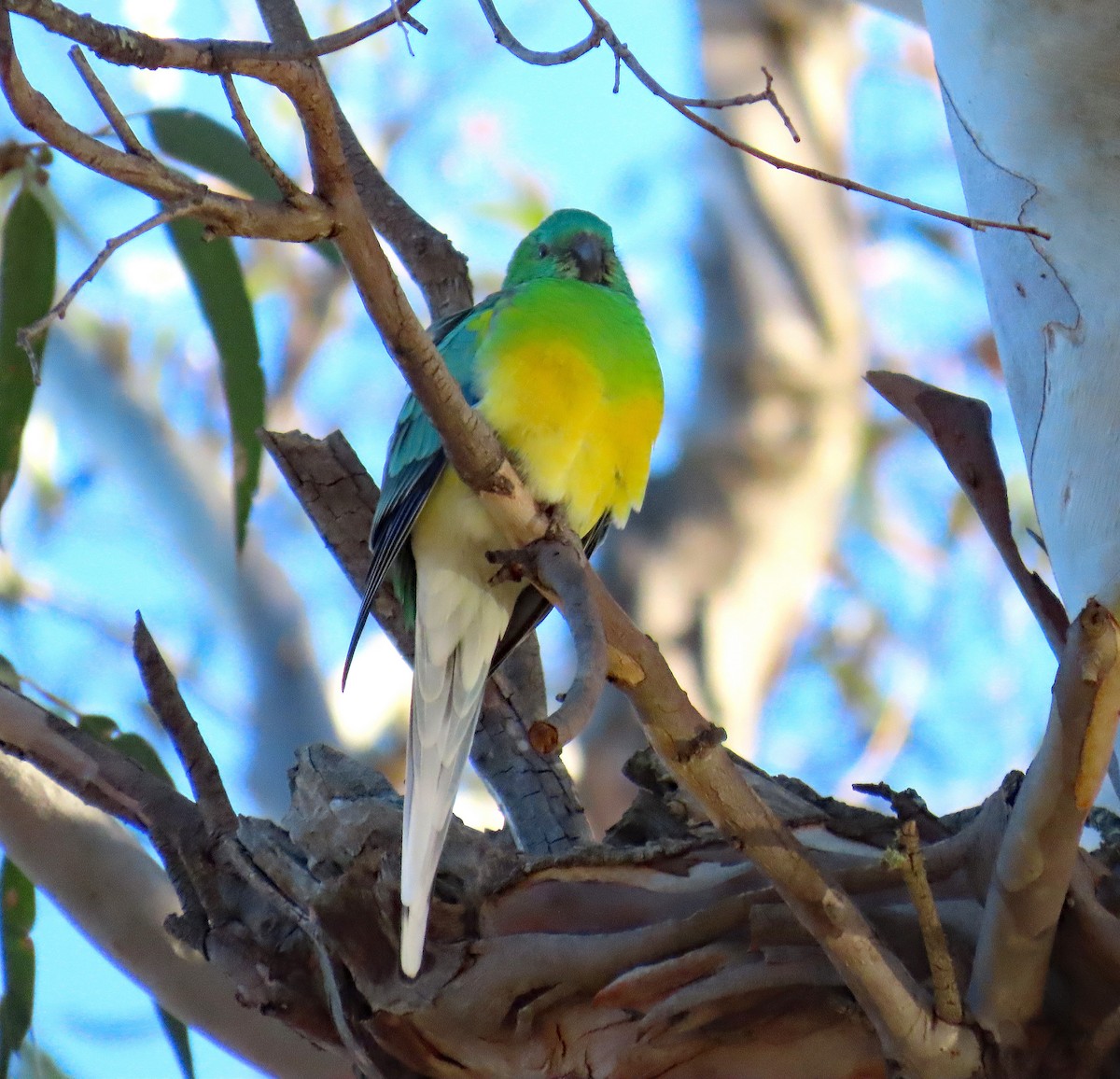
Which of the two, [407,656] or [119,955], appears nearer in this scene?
[119,955]

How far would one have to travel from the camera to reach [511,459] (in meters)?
1.87

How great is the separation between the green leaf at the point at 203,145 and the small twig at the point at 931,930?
1557 millimetres

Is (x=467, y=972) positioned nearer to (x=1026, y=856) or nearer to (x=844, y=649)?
(x=1026, y=856)

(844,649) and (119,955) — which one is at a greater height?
(844,649)

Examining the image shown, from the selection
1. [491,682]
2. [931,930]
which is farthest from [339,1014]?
[491,682]

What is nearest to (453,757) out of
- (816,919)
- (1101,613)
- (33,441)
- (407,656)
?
(407,656)

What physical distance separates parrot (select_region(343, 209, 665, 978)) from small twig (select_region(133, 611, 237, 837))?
255 mm

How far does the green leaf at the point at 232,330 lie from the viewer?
2156 mm

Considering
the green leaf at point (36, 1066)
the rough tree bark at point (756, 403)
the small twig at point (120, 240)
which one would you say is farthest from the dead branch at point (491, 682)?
the rough tree bark at point (756, 403)

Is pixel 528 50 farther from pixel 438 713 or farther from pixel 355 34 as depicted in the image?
pixel 438 713

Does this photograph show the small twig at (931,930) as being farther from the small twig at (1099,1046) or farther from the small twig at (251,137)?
the small twig at (251,137)

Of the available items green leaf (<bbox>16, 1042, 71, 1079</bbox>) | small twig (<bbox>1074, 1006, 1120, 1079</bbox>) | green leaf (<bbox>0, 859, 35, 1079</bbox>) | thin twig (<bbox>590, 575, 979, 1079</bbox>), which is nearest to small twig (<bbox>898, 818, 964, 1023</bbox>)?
thin twig (<bbox>590, 575, 979, 1079</bbox>)

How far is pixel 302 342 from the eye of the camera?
6363mm

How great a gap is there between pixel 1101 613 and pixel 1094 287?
53cm
